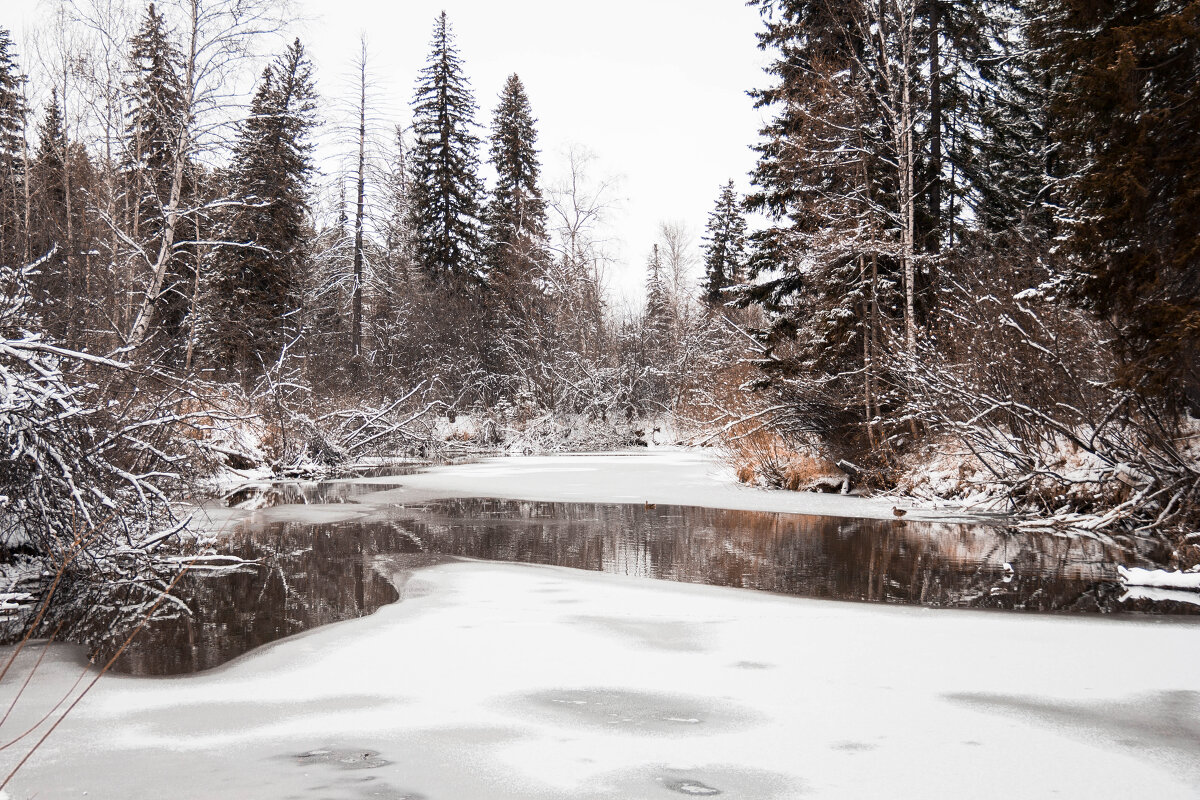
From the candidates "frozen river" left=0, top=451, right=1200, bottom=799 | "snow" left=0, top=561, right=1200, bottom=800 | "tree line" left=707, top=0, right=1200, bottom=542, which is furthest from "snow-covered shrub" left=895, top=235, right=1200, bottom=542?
"snow" left=0, top=561, right=1200, bottom=800

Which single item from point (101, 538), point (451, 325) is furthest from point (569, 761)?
point (451, 325)

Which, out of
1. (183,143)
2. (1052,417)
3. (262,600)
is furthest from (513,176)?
(262,600)

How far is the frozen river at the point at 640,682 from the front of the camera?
3443mm

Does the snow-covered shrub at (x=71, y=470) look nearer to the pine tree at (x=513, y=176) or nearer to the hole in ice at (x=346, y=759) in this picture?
the hole in ice at (x=346, y=759)

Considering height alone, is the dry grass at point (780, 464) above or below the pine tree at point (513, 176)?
below

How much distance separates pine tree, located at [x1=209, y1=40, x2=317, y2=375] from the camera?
98.5ft

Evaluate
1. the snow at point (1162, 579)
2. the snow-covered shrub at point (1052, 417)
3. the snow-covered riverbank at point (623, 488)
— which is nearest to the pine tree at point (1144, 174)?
the snow-covered shrub at point (1052, 417)

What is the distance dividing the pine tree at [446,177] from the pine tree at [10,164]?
51.4 feet

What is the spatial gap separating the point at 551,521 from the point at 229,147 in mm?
11170

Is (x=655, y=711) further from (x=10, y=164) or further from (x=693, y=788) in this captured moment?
(x=10, y=164)

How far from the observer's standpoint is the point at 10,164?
1159cm

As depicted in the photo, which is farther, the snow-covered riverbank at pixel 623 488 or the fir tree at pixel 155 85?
the fir tree at pixel 155 85

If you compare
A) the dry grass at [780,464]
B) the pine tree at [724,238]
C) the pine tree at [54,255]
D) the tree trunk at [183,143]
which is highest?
the pine tree at [724,238]

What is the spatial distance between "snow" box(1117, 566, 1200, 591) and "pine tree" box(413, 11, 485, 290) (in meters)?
32.5
